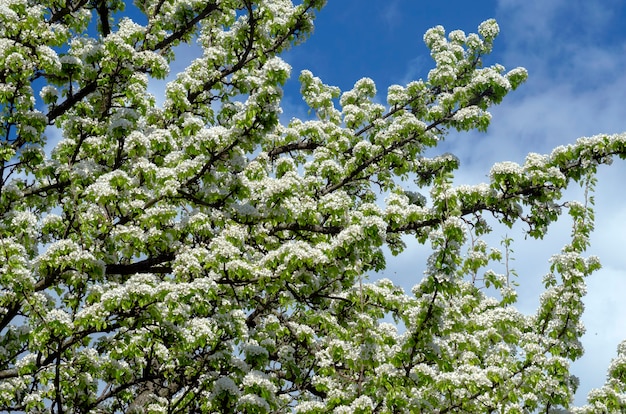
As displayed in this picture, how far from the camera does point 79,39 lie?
15.4 metres

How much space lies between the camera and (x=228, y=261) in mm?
12617

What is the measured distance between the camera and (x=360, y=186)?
1997cm

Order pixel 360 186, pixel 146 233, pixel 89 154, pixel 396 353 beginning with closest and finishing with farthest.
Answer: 1. pixel 396 353
2. pixel 146 233
3. pixel 89 154
4. pixel 360 186

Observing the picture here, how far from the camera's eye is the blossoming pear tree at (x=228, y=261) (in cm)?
1178

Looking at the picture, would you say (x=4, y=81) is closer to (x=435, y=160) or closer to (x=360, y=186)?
(x=360, y=186)

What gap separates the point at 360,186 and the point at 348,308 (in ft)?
20.8

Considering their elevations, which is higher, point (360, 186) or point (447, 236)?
point (360, 186)

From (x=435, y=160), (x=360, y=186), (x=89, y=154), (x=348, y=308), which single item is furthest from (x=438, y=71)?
(x=89, y=154)

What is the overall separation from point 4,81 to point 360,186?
1017 centimetres

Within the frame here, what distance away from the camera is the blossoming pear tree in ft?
38.7

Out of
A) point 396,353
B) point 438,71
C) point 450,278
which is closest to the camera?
point 450,278

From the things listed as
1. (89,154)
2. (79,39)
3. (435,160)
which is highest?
(435,160)

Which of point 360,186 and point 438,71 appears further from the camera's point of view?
point 438,71

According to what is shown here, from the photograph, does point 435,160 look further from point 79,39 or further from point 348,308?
point 79,39
